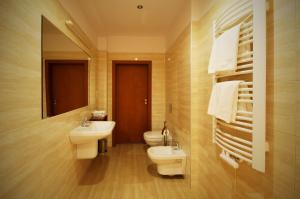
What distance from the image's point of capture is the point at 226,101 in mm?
1249

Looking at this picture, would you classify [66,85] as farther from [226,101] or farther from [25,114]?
[226,101]

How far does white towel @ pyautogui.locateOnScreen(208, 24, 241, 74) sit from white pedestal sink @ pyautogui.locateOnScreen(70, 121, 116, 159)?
4.91 ft

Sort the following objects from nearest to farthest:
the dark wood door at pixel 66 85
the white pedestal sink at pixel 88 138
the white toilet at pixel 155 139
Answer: the dark wood door at pixel 66 85, the white pedestal sink at pixel 88 138, the white toilet at pixel 155 139

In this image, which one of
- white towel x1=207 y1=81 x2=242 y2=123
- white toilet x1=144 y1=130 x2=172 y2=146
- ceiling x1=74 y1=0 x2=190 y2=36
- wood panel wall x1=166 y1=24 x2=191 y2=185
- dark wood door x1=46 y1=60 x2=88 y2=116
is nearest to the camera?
white towel x1=207 y1=81 x2=242 y2=123

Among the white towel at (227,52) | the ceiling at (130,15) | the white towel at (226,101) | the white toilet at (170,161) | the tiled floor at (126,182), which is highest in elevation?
the ceiling at (130,15)

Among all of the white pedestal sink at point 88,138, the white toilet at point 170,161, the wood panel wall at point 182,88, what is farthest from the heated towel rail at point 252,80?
the white pedestal sink at point 88,138

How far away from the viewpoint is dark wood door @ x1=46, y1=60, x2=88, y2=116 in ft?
5.53

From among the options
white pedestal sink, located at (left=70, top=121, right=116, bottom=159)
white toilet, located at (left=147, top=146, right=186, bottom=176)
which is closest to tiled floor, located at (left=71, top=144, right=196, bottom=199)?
white toilet, located at (left=147, top=146, right=186, bottom=176)

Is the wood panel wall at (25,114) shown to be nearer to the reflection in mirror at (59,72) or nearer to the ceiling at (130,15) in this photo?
the reflection in mirror at (59,72)

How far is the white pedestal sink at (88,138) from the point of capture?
208 cm

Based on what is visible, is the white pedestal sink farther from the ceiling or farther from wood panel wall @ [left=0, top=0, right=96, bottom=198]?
the ceiling

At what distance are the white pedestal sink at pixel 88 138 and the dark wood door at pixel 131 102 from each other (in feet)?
5.18

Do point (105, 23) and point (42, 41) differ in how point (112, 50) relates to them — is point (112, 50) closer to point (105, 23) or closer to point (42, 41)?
point (105, 23)

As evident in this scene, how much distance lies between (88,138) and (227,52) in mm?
1801
